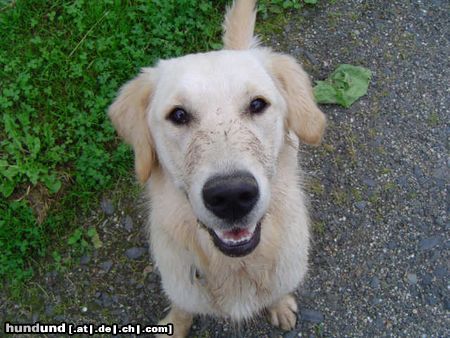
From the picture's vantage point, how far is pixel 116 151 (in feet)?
12.8

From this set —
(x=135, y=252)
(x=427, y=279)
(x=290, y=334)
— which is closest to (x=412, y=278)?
(x=427, y=279)

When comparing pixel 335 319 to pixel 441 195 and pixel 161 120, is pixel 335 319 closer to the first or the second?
pixel 441 195

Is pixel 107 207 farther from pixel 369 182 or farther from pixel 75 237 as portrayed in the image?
pixel 369 182

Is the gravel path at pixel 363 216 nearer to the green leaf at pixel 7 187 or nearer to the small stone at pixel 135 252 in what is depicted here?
the small stone at pixel 135 252

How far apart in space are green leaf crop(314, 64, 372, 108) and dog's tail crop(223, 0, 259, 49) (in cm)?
101

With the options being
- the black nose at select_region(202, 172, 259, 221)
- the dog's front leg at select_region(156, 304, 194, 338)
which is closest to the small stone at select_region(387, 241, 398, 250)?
the dog's front leg at select_region(156, 304, 194, 338)

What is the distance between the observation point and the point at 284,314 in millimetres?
3354

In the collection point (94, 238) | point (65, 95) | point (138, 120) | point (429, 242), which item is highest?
point (138, 120)

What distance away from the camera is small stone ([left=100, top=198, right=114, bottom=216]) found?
3.85m

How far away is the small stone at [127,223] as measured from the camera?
381cm

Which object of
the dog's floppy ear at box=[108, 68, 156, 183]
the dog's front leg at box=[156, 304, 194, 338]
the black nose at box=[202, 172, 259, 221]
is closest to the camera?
the black nose at box=[202, 172, 259, 221]

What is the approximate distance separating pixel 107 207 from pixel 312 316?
5.84ft

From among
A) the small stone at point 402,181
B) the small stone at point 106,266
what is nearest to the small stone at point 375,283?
the small stone at point 402,181

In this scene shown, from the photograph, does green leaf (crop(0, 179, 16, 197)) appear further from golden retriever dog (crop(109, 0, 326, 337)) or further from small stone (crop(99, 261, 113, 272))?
golden retriever dog (crop(109, 0, 326, 337))
